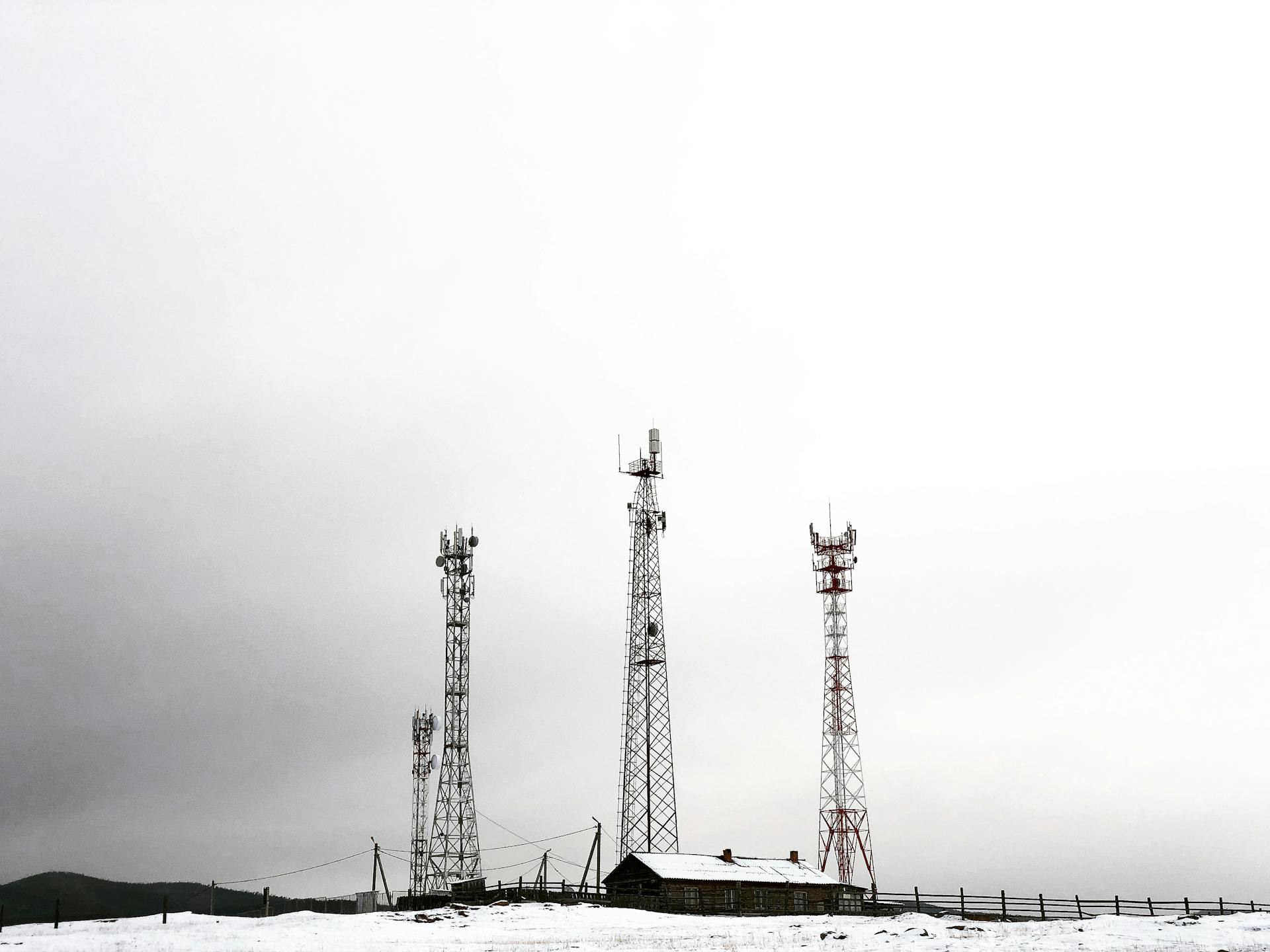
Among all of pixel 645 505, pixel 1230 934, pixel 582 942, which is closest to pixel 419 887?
pixel 645 505

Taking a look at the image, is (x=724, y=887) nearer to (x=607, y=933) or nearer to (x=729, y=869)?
(x=729, y=869)

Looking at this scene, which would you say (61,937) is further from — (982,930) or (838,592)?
(838,592)

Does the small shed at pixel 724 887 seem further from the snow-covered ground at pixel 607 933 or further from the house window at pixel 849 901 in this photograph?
the snow-covered ground at pixel 607 933

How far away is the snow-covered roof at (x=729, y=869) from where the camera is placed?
65625 mm

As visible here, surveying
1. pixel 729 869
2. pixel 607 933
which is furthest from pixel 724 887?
pixel 607 933

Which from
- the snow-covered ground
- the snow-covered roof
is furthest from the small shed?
the snow-covered ground

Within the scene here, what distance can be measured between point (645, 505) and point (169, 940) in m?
35.6

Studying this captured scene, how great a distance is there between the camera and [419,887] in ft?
236

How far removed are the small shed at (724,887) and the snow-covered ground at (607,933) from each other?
33.1 ft

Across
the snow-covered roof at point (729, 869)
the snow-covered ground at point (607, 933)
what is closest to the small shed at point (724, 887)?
the snow-covered roof at point (729, 869)

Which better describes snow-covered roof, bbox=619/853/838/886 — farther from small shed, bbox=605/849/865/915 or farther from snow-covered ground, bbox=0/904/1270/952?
snow-covered ground, bbox=0/904/1270/952

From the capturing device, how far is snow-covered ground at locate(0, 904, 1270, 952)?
40062 mm

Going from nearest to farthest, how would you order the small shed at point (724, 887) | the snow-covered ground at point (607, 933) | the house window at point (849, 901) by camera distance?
the snow-covered ground at point (607, 933) < the small shed at point (724, 887) < the house window at point (849, 901)

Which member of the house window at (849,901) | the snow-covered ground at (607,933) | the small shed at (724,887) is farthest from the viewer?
the house window at (849,901)
